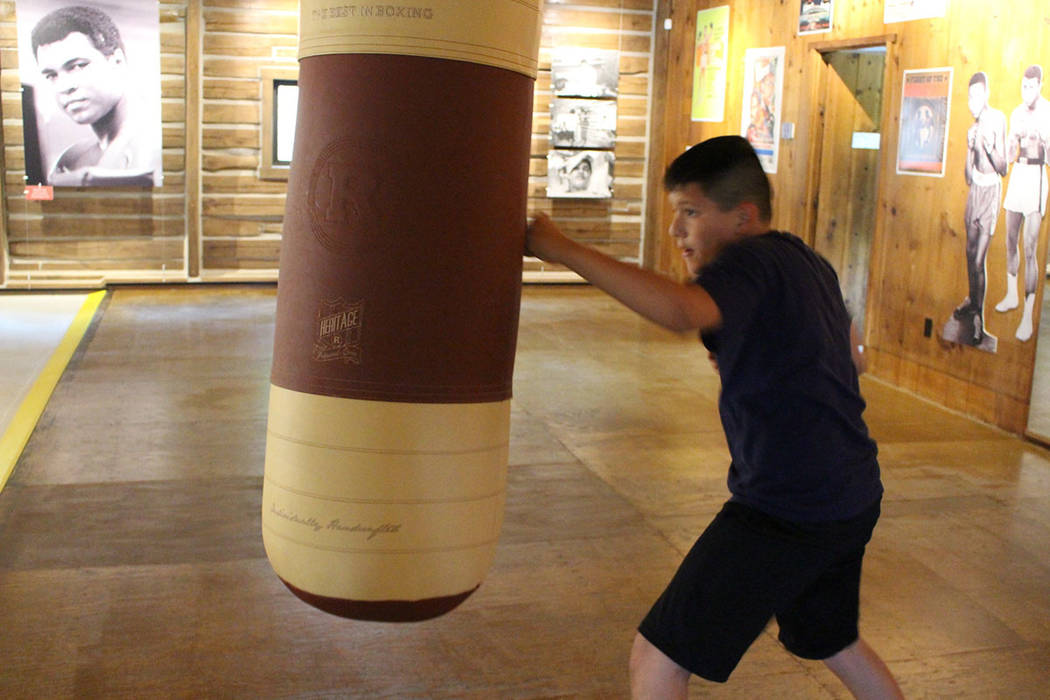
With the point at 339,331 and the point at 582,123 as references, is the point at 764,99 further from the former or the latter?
the point at 339,331

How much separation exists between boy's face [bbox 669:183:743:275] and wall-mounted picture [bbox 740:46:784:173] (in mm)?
6104

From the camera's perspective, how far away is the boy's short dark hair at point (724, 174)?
2.11 meters

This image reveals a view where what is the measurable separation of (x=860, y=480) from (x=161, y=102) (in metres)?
8.71

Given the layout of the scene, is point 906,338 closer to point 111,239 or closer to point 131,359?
point 131,359

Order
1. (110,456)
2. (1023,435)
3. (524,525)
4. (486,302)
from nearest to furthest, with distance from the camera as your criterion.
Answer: (486,302), (524,525), (110,456), (1023,435)

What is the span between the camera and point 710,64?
30.8 feet

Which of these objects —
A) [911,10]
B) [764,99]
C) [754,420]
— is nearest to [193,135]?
[764,99]

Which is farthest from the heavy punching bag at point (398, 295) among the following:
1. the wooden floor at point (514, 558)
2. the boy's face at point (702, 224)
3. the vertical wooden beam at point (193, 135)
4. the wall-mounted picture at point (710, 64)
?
the vertical wooden beam at point (193, 135)

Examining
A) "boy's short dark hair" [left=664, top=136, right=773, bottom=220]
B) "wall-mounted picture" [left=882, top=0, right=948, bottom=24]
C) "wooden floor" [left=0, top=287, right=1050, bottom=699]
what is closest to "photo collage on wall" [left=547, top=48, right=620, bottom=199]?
"wall-mounted picture" [left=882, top=0, right=948, bottom=24]

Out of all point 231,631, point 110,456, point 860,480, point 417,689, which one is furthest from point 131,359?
point 860,480

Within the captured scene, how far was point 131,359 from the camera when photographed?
693cm

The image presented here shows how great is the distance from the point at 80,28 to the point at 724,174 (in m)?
8.54

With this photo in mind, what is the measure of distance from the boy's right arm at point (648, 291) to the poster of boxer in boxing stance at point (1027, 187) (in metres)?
4.17

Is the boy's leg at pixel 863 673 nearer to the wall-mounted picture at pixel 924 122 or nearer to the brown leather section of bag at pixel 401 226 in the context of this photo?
the brown leather section of bag at pixel 401 226
